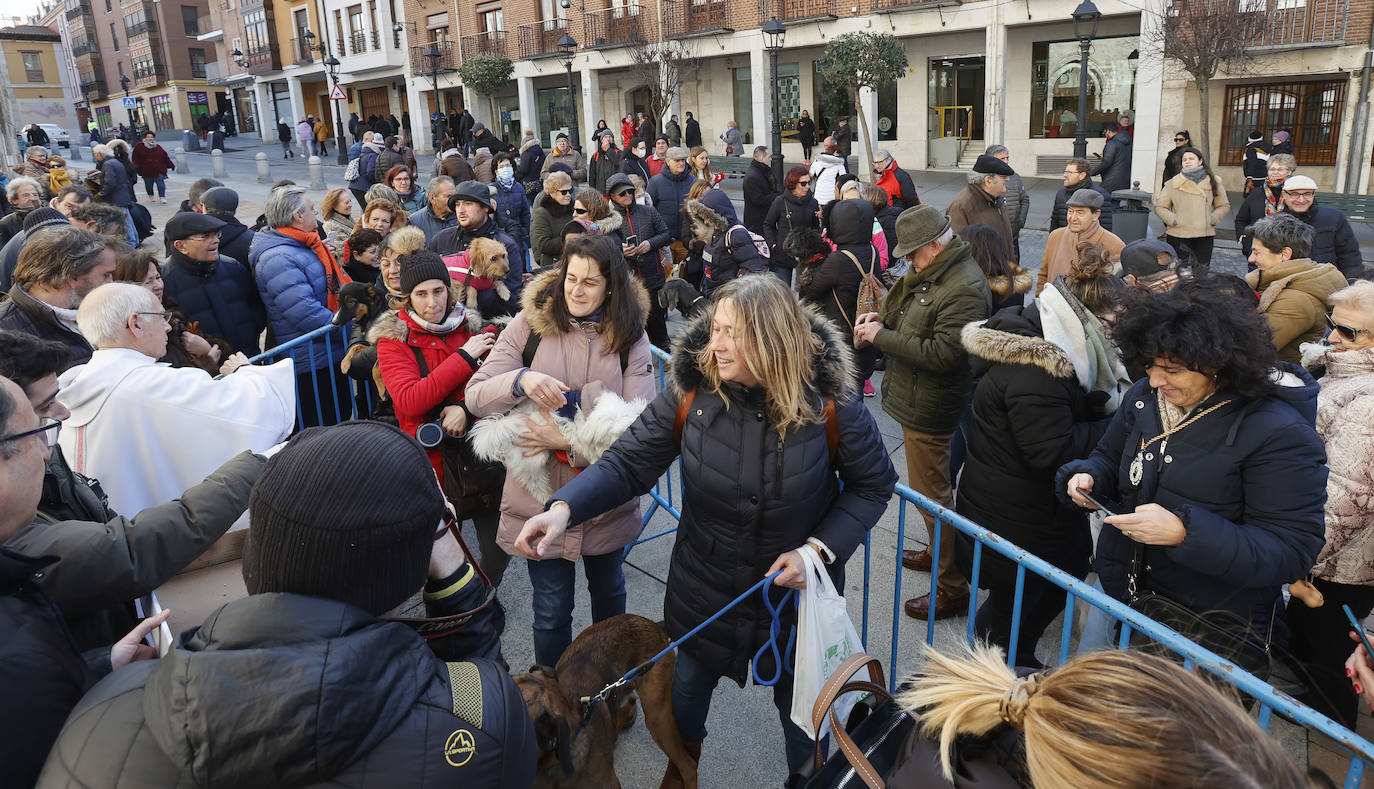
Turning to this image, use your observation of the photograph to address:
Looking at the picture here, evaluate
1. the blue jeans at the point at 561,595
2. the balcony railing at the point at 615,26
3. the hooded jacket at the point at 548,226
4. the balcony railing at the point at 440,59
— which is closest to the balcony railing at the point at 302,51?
the balcony railing at the point at 440,59

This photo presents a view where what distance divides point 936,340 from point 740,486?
1.98 m

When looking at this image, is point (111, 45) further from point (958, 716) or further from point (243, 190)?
point (958, 716)

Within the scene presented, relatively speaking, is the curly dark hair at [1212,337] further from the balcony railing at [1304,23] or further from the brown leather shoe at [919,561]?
the balcony railing at [1304,23]

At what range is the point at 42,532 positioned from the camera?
178cm

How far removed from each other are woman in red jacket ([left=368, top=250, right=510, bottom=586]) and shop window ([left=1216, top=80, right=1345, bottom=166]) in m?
21.5

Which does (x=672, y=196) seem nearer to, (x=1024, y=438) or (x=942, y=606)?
(x=942, y=606)

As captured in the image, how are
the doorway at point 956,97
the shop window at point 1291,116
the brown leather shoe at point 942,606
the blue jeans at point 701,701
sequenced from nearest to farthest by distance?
the blue jeans at point 701,701 < the brown leather shoe at point 942,606 < the shop window at point 1291,116 < the doorway at point 956,97

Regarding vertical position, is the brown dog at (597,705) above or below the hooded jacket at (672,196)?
below

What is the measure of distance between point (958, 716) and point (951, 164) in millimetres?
24744

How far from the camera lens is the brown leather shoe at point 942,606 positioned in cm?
394

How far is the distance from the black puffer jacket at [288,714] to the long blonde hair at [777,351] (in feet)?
4.17

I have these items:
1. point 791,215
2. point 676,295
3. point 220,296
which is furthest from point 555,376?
point 791,215

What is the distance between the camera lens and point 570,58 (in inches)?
977

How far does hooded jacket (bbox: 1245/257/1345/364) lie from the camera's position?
4.35m
